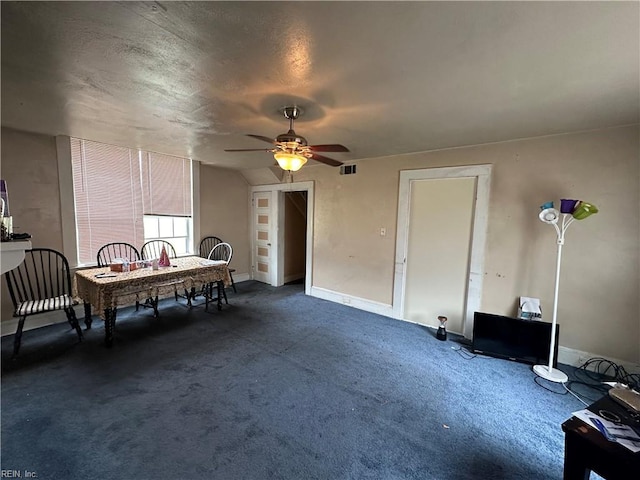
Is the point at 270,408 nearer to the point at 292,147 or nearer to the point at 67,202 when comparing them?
the point at 292,147

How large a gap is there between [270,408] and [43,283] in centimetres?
342

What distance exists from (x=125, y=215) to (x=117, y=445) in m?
3.26

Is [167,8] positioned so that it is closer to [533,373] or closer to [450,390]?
[450,390]

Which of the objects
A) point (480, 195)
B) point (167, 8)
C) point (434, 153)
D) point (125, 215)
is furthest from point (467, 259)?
point (125, 215)

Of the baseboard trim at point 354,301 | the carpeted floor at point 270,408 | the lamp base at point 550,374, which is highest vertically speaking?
the baseboard trim at point 354,301

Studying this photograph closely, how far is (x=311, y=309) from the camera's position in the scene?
13.7 feet

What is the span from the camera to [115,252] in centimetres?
388

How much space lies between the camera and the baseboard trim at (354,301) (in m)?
4.00

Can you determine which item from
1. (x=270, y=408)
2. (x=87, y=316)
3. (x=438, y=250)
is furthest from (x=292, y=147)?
(x=87, y=316)

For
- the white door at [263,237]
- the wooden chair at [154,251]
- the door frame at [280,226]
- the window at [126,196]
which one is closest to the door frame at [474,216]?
the door frame at [280,226]

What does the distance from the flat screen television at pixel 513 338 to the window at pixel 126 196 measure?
4.79 metres

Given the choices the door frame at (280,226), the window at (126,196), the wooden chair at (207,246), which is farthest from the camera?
the wooden chair at (207,246)

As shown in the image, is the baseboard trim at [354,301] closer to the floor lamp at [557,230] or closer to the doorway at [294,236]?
the doorway at [294,236]

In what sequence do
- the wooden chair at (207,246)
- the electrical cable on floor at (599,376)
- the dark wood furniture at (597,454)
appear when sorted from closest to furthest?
the dark wood furniture at (597,454) < the electrical cable on floor at (599,376) < the wooden chair at (207,246)
